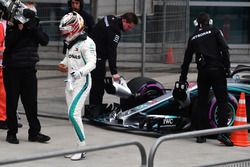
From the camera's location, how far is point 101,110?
10305 mm

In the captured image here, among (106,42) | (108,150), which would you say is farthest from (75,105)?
(106,42)

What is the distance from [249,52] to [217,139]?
1102cm

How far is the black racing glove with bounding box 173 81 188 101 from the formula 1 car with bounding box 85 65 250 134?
98 millimetres

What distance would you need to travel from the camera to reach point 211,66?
8906 millimetres

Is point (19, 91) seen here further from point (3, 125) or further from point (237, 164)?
point (237, 164)

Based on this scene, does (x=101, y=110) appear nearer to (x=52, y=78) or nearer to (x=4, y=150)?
(x=4, y=150)

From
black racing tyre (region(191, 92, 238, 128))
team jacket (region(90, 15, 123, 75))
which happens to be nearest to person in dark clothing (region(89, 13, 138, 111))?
team jacket (region(90, 15, 123, 75))

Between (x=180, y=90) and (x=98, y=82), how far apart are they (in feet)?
4.90

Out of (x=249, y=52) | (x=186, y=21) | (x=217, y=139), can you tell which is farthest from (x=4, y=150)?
(x=249, y=52)

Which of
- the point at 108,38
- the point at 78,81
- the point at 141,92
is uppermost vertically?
the point at 108,38

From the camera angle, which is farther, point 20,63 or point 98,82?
point 98,82

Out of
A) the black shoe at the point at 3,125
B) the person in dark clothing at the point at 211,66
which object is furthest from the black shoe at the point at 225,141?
the black shoe at the point at 3,125

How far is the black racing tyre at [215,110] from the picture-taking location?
930 cm

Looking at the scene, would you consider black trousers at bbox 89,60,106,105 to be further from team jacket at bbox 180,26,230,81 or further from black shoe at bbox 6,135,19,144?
black shoe at bbox 6,135,19,144
